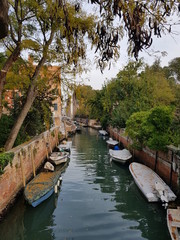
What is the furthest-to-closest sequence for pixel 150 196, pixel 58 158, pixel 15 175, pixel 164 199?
1. pixel 58 158
2. pixel 150 196
3. pixel 15 175
4. pixel 164 199

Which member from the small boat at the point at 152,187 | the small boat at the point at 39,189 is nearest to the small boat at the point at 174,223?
the small boat at the point at 152,187

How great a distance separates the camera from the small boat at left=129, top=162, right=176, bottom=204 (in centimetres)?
813

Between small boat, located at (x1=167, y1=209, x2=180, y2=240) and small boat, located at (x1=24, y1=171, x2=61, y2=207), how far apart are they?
4.90 meters

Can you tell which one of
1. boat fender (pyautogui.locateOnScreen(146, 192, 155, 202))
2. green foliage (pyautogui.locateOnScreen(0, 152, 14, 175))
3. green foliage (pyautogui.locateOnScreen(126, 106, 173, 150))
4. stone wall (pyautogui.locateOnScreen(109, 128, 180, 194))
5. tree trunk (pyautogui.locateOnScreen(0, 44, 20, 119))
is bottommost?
boat fender (pyautogui.locateOnScreen(146, 192, 155, 202))

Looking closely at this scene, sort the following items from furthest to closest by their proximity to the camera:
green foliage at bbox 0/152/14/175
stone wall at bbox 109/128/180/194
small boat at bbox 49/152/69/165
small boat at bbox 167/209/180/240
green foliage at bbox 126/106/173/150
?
1. small boat at bbox 49/152/69/165
2. green foliage at bbox 126/106/173/150
3. stone wall at bbox 109/128/180/194
4. green foliage at bbox 0/152/14/175
5. small boat at bbox 167/209/180/240

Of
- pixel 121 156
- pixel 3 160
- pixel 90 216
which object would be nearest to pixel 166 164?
pixel 90 216

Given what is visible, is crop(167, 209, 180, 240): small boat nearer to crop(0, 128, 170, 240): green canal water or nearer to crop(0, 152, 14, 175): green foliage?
crop(0, 128, 170, 240): green canal water

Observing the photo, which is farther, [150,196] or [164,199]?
[150,196]

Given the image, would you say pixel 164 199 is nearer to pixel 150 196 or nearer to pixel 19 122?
pixel 150 196

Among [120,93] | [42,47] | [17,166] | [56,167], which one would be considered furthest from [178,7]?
[120,93]

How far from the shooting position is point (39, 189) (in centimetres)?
850

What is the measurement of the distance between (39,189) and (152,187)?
5123 millimetres

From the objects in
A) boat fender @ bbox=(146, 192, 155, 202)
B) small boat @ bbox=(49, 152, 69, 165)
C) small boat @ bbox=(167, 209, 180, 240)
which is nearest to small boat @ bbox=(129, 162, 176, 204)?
boat fender @ bbox=(146, 192, 155, 202)

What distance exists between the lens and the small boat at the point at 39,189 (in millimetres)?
7895
